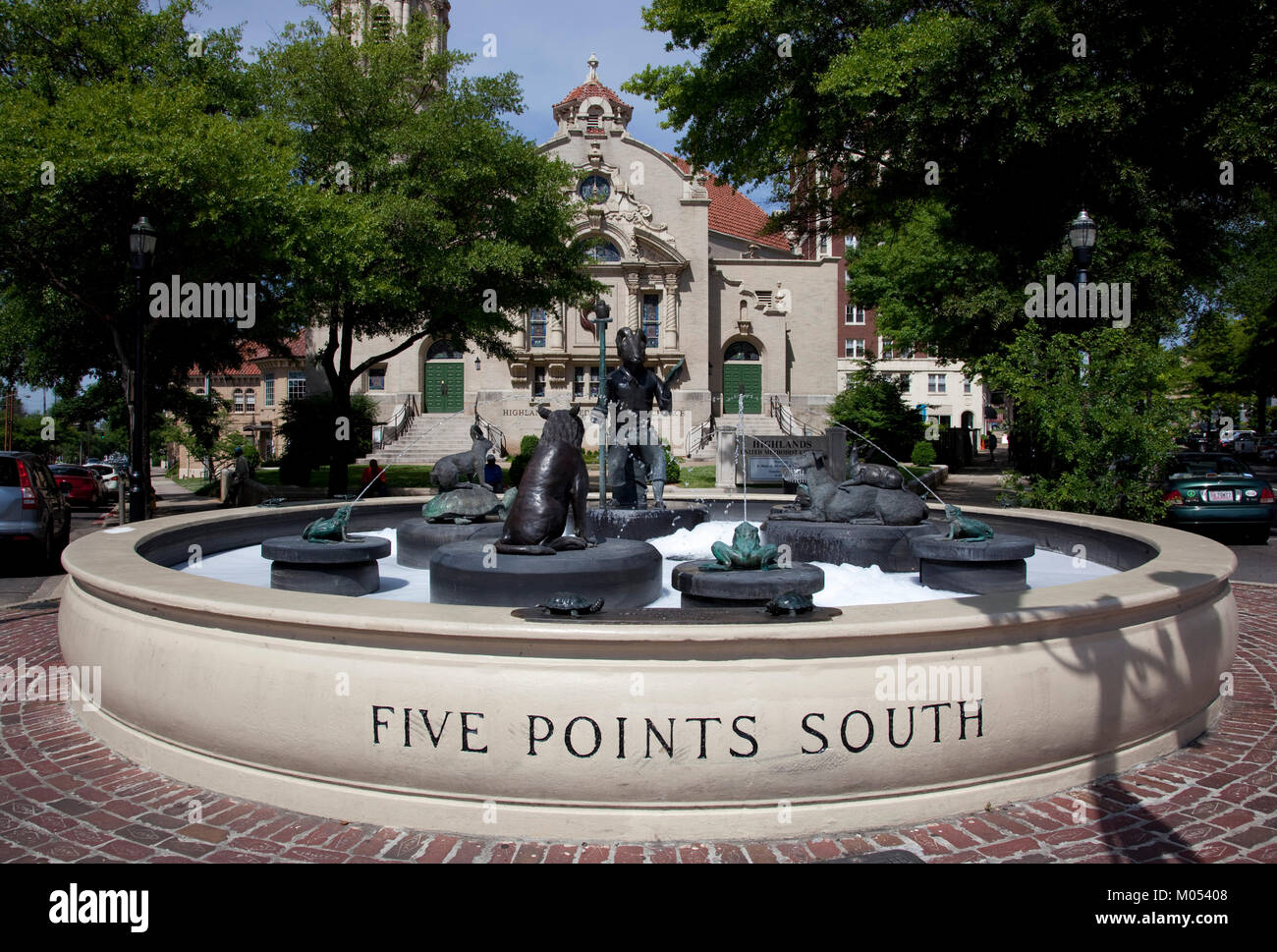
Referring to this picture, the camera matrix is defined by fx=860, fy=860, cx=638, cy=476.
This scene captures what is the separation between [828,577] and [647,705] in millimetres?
4663

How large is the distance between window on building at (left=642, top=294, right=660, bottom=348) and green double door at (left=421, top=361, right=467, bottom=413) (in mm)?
10777

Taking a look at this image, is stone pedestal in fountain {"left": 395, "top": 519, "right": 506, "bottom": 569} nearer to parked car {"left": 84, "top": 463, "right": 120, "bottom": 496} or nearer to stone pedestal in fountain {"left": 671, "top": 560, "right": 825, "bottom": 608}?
stone pedestal in fountain {"left": 671, "top": 560, "right": 825, "bottom": 608}

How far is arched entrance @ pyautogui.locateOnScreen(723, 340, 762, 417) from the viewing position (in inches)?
1994

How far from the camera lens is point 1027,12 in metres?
17.1

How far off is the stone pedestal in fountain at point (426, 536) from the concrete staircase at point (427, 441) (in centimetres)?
3010

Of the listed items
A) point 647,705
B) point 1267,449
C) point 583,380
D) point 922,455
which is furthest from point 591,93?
point 647,705

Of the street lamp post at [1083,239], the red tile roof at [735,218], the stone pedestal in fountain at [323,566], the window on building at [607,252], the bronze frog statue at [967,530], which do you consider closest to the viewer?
the stone pedestal in fountain at [323,566]

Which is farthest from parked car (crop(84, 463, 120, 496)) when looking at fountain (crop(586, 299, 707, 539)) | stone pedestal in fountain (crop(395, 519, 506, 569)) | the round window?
the round window

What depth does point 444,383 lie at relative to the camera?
4900 cm

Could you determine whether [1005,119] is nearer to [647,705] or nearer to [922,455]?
[647,705]

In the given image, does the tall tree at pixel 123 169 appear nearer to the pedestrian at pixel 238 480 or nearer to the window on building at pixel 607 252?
the pedestrian at pixel 238 480

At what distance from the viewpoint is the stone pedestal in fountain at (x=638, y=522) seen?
10.9 m

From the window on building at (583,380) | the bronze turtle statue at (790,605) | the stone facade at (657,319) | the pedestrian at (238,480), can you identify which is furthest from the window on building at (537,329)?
the bronze turtle statue at (790,605)
